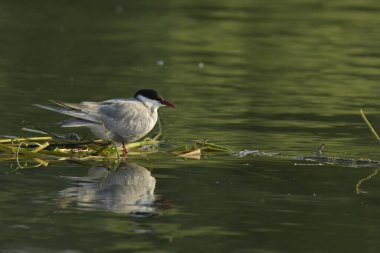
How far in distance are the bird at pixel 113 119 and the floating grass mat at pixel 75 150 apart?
12 centimetres

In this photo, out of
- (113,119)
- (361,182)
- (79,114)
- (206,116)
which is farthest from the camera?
(206,116)

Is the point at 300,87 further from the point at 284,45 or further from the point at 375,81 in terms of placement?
the point at 284,45

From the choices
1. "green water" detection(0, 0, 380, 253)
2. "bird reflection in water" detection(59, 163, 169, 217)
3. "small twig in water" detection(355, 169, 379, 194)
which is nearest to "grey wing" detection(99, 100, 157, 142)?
"green water" detection(0, 0, 380, 253)

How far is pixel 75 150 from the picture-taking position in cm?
1028

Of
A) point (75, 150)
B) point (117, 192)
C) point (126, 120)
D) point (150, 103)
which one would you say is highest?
point (150, 103)

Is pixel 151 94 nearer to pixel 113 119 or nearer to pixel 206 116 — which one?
pixel 113 119

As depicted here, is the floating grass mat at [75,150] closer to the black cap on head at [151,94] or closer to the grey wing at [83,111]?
the grey wing at [83,111]

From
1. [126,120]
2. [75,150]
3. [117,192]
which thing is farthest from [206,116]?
[117,192]

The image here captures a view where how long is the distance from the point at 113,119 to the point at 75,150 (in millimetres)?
447

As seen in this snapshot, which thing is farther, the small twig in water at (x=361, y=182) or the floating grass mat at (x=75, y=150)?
the floating grass mat at (x=75, y=150)

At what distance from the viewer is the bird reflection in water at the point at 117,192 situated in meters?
8.15

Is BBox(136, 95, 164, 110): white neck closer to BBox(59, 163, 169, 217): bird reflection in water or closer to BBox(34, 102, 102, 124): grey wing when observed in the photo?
BBox(34, 102, 102, 124): grey wing

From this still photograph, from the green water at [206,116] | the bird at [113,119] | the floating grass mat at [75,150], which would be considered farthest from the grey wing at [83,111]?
the green water at [206,116]

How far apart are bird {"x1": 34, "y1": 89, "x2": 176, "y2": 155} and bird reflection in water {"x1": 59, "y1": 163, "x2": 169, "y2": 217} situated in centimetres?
60
